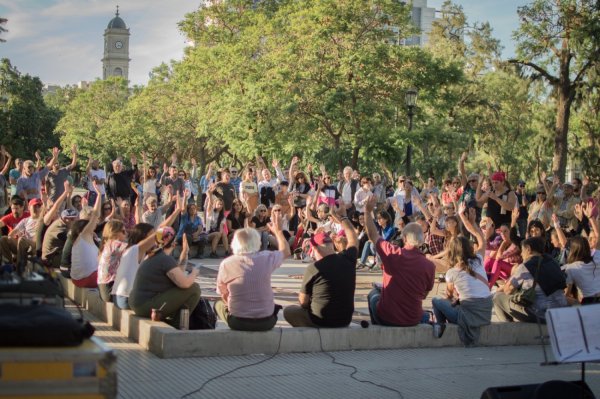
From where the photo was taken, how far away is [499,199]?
16.8 meters

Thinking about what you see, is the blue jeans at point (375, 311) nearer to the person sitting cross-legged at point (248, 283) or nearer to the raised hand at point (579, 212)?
the person sitting cross-legged at point (248, 283)

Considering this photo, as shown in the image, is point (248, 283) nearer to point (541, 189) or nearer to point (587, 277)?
point (587, 277)

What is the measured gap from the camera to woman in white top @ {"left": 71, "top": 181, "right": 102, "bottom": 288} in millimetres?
10922

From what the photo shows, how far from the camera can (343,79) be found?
32500 mm

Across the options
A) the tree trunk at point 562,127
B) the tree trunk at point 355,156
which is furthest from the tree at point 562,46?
the tree trunk at point 355,156

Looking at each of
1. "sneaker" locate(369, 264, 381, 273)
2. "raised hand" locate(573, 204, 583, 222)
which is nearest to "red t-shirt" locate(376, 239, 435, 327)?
"raised hand" locate(573, 204, 583, 222)

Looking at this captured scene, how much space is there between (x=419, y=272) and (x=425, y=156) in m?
32.7

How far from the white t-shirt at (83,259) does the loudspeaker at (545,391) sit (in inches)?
255

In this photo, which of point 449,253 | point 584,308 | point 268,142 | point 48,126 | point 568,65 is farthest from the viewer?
point 48,126

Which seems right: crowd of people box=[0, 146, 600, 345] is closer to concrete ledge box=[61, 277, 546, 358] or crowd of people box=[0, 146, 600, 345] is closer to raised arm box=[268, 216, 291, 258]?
raised arm box=[268, 216, 291, 258]

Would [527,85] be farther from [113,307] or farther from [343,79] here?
[113,307]

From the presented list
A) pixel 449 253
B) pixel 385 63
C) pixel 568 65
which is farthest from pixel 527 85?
pixel 449 253

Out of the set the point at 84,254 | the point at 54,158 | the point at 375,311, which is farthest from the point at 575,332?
the point at 54,158

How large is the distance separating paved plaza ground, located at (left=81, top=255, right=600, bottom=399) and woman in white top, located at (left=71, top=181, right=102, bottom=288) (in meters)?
1.56
